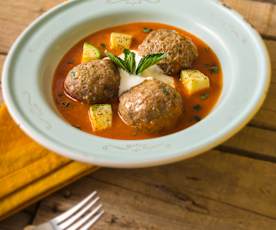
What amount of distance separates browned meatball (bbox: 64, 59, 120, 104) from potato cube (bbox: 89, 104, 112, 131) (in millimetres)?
50

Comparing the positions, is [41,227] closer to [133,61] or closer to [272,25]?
[133,61]

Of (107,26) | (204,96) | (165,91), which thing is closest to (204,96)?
(204,96)

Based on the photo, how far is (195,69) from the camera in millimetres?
2053

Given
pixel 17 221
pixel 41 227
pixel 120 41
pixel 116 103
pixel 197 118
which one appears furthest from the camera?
pixel 120 41

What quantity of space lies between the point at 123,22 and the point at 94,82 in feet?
1.88

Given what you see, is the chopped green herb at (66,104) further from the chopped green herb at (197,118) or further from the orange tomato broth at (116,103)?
the chopped green herb at (197,118)

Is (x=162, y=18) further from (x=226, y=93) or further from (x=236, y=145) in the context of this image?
(x=236, y=145)

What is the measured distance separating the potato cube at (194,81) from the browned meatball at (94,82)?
0.30 meters

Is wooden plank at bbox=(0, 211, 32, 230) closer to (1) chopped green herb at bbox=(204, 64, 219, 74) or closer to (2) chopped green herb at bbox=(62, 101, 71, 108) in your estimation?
(2) chopped green herb at bbox=(62, 101, 71, 108)

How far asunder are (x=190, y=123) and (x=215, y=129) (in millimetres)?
209

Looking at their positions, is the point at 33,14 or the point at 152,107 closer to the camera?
the point at 152,107

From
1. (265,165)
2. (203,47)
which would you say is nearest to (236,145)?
(265,165)

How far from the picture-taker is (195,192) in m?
1.62

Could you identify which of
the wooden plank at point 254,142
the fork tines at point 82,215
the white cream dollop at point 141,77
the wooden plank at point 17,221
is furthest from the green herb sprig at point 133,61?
the wooden plank at point 17,221
